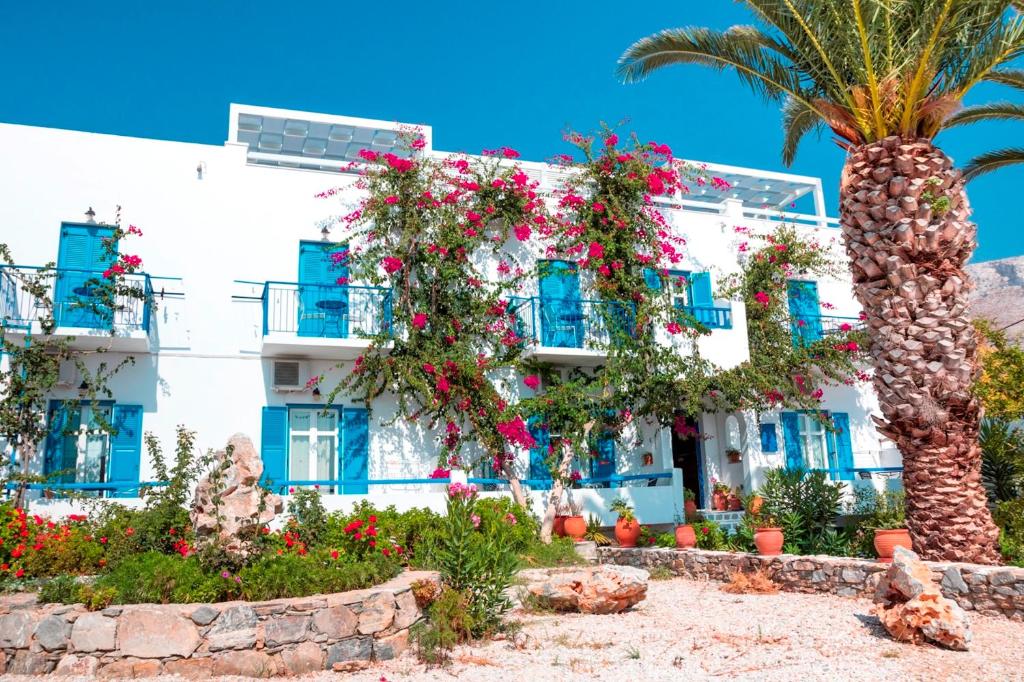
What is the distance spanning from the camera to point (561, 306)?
1562 cm

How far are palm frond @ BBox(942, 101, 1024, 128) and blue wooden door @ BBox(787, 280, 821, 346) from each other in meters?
5.23

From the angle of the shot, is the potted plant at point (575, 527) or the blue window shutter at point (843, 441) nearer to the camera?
the potted plant at point (575, 527)

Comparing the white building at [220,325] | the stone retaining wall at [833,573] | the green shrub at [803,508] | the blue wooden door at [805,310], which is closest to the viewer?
the stone retaining wall at [833,573]

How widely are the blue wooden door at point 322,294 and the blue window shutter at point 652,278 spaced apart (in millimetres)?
5523

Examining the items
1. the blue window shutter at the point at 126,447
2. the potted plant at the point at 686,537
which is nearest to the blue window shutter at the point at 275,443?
the blue window shutter at the point at 126,447

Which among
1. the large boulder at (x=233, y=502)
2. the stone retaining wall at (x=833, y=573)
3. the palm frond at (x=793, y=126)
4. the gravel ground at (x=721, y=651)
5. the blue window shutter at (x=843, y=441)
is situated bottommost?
the gravel ground at (x=721, y=651)

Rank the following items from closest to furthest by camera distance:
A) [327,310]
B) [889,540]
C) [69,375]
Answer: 1. [889,540]
2. [69,375]
3. [327,310]

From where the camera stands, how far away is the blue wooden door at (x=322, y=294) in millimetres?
13953

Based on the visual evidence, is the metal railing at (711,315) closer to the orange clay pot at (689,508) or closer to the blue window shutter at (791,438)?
the blue window shutter at (791,438)

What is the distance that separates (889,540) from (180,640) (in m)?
7.45

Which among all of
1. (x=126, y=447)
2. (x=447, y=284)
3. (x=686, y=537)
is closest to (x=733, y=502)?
(x=686, y=537)

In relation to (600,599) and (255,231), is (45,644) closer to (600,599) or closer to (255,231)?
(600,599)

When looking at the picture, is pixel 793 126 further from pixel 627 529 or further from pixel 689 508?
pixel 627 529

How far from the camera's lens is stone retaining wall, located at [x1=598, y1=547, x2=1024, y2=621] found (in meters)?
8.16
